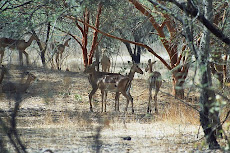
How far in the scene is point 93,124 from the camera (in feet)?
33.7

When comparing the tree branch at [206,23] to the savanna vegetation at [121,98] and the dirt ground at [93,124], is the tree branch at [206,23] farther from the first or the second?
the dirt ground at [93,124]

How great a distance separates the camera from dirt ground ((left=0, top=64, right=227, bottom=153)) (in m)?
7.43

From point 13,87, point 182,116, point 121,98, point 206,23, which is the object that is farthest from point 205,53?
point 121,98

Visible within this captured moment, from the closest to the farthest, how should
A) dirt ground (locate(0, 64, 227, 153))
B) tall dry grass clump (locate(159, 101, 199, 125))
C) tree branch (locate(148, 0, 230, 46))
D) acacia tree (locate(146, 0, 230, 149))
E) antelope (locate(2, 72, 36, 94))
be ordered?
tree branch (locate(148, 0, 230, 46)) → acacia tree (locate(146, 0, 230, 149)) → dirt ground (locate(0, 64, 227, 153)) → tall dry grass clump (locate(159, 101, 199, 125)) → antelope (locate(2, 72, 36, 94))

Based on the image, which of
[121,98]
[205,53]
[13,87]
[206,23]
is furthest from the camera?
[121,98]

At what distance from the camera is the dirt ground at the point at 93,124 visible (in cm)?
743

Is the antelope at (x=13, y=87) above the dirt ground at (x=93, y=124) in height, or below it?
above

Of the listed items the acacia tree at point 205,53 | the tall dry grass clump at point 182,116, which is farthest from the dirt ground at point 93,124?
the acacia tree at point 205,53

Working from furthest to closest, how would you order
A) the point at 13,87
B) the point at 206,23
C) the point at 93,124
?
1. the point at 13,87
2. the point at 93,124
3. the point at 206,23

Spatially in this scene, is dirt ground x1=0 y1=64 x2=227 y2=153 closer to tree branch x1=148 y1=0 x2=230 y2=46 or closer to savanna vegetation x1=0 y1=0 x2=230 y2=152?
savanna vegetation x1=0 y1=0 x2=230 y2=152

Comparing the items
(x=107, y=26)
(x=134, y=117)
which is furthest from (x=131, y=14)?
(x=134, y=117)

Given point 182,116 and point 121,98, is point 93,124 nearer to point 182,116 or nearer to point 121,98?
point 182,116

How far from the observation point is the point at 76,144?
7582mm

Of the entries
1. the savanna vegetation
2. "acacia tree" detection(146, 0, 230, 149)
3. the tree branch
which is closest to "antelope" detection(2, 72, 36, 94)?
the savanna vegetation
